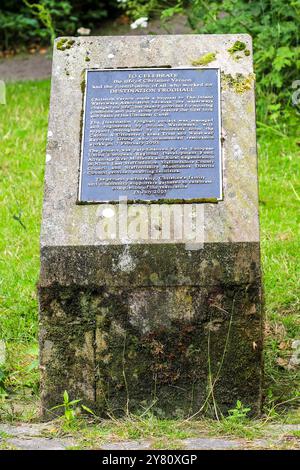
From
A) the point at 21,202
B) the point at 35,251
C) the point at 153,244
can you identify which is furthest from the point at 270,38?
the point at 153,244

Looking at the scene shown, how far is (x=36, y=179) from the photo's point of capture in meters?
7.94

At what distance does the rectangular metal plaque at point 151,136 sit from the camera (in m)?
4.54

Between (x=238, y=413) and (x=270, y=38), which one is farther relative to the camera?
(x=270, y=38)

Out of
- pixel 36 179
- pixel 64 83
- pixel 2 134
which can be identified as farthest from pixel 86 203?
pixel 2 134

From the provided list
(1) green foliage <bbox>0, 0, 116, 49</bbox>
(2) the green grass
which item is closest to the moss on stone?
(2) the green grass

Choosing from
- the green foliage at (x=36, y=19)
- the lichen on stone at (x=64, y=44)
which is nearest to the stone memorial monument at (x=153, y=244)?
the lichen on stone at (x=64, y=44)

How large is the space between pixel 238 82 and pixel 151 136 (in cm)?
52

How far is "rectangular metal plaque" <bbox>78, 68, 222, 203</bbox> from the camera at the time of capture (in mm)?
4535

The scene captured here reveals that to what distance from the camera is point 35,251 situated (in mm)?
6668

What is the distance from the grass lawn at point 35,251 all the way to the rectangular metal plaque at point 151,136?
1105mm

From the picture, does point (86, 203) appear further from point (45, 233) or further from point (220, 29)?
point (220, 29)

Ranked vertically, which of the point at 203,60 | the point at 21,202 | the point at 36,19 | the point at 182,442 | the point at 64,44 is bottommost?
the point at 182,442

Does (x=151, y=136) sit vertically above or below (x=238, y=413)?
above

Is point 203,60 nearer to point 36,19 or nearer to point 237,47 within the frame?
point 237,47
